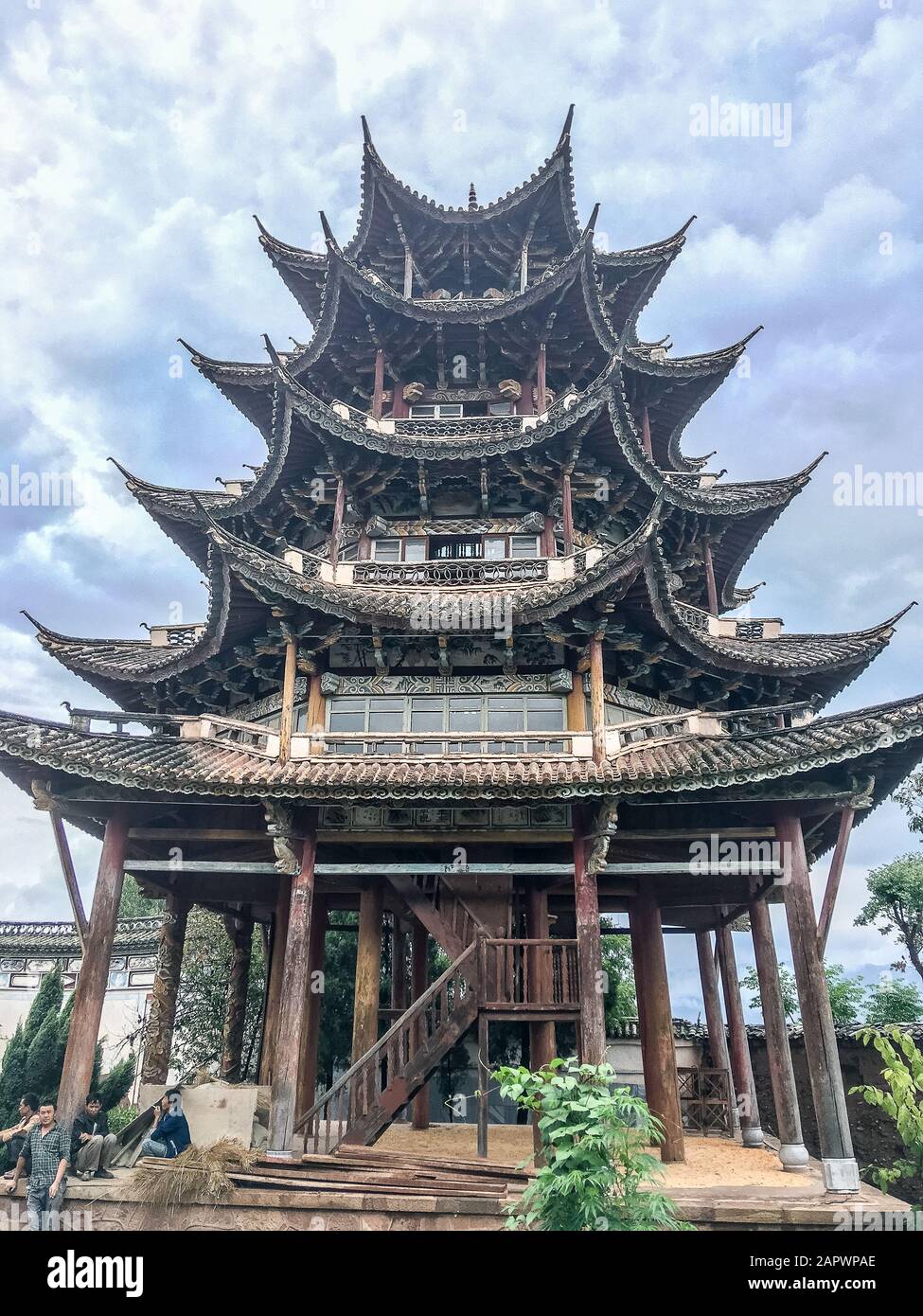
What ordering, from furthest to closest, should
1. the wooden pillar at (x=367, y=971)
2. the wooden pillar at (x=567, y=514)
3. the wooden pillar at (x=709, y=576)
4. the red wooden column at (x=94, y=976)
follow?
the wooden pillar at (x=709, y=576) < the wooden pillar at (x=567, y=514) < the wooden pillar at (x=367, y=971) < the red wooden column at (x=94, y=976)

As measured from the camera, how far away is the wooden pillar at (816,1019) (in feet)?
33.7

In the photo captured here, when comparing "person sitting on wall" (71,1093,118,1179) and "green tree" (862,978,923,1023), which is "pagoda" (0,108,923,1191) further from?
"green tree" (862,978,923,1023)

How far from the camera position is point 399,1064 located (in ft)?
38.7

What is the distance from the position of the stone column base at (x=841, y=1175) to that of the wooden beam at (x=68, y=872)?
10.2m

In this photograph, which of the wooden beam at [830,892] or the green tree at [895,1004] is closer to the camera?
the wooden beam at [830,892]

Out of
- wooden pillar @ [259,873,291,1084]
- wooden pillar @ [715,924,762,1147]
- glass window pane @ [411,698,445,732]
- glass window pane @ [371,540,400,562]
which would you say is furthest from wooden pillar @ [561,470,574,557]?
wooden pillar @ [715,924,762,1147]

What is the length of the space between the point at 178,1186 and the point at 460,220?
2050 centimetres

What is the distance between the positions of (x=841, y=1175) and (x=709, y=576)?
1108 cm

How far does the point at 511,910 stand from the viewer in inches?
521

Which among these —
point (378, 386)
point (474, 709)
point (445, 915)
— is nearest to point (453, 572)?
point (474, 709)

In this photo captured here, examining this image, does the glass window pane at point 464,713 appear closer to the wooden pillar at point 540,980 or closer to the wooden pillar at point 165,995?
the wooden pillar at point 540,980

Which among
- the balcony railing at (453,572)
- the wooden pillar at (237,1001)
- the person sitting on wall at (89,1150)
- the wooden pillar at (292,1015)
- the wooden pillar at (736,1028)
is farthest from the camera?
the wooden pillar at (237,1001)

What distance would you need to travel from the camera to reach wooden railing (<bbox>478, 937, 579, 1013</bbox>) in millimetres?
11773

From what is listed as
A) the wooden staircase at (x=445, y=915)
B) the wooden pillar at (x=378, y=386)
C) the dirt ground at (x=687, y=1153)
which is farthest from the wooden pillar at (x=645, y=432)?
the dirt ground at (x=687, y=1153)
